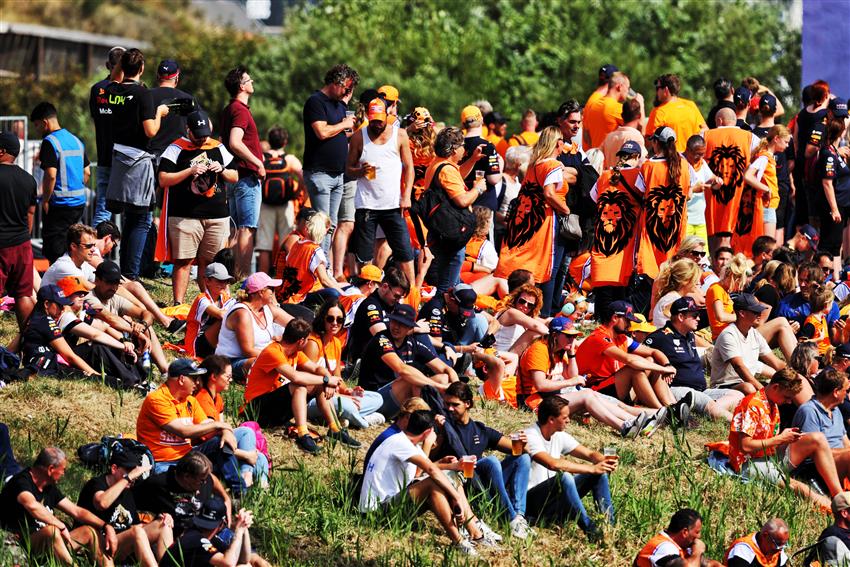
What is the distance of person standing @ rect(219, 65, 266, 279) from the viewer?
1371 centimetres

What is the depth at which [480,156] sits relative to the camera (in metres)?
14.5

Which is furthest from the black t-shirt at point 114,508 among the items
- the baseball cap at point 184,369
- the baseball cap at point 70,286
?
the baseball cap at point 70,286

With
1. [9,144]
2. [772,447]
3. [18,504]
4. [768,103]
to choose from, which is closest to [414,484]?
[18,504]

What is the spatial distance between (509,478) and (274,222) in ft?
19.3

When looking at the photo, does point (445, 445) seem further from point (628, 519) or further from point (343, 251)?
point (343, 251)

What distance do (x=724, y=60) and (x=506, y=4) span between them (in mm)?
5306

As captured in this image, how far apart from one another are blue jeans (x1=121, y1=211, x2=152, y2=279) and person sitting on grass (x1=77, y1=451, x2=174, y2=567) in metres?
4.60

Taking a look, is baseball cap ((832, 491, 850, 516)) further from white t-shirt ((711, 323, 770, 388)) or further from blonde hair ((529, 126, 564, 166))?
blonde hair ((529, 126, 564, 166))

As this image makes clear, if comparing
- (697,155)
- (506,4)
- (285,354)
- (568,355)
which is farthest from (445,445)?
(506,4)

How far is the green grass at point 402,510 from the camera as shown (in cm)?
973

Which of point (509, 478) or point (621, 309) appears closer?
point (509, 478)

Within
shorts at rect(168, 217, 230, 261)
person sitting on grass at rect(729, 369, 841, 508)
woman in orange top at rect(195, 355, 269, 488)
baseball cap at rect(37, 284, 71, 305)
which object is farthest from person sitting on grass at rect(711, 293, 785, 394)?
baseball cap at rect(37, 284, 71, 305)

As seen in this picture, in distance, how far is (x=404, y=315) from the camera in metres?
11.6

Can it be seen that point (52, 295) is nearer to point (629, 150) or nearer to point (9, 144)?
point (9, 144)
